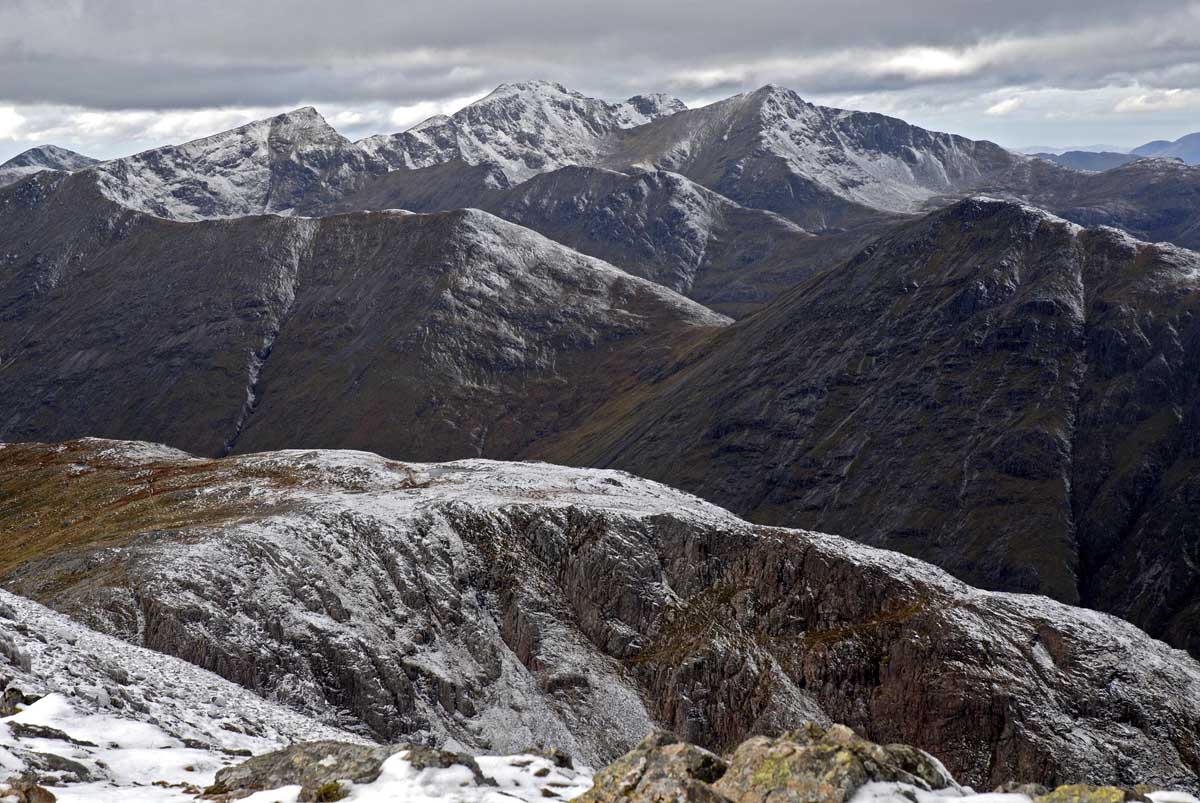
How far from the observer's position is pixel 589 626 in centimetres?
9069

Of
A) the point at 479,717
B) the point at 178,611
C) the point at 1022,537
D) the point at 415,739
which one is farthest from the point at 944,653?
the point at 1022,537

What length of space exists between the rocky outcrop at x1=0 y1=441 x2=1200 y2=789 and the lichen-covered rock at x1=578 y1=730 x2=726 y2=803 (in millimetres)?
49400

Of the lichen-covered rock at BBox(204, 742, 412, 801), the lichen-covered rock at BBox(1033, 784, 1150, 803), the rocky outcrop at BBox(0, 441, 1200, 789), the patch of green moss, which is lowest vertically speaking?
the rocky outcrop at BBox(0, 441, 1200, 789)

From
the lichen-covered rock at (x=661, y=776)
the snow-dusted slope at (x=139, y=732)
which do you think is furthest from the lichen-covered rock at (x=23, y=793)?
the lichen-covered rock at (x=661, y=776)

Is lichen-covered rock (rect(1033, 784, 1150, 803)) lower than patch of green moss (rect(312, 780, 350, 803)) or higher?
higher

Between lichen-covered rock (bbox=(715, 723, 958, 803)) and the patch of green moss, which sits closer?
lichen-covered rock (bbox=(715, 723, 958, 803))

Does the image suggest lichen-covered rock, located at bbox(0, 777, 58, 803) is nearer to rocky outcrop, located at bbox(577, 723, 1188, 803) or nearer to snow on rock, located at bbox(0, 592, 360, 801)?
snow on rock, located at bbox(0, 592, 360, 801)

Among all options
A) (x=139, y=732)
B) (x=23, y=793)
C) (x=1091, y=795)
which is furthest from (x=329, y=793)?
(x=1091, y=795)

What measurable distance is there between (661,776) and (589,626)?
6634cm

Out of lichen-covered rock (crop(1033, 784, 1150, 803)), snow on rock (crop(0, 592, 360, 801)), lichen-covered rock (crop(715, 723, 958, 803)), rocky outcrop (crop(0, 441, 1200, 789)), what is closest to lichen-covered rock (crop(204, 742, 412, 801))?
snow on rock (crop(0, 592, 360, 801))

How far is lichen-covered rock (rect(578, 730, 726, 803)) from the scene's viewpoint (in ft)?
80.5

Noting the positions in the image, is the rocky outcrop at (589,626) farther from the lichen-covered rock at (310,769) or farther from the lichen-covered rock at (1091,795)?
the lichen-covered rock at (1091,795)

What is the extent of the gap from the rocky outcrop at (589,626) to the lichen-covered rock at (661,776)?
4940 cm

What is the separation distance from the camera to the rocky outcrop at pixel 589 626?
75438 millimetres
